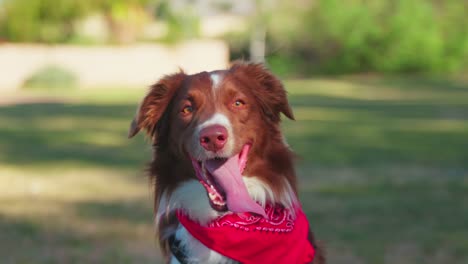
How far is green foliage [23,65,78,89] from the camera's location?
42.3 m

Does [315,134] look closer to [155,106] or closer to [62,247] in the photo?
[62,247]

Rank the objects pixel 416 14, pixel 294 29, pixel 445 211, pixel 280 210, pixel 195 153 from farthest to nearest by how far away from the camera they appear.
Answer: pixel 294 29, pixel 416 14, pixel 445 211, pixel 280 210, pixel 195 153

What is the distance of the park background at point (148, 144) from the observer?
789cm

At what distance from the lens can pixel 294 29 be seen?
61750mm

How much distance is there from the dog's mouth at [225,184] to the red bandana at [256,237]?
5.5 inches

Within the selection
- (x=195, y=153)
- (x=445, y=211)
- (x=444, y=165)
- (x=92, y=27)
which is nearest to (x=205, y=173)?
(x=195, y=153)

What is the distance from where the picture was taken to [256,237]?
464cm

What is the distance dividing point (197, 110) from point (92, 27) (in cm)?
4954

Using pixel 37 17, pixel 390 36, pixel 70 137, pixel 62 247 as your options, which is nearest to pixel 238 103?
pixel 62 247

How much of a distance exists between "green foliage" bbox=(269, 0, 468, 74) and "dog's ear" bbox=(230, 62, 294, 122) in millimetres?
53241

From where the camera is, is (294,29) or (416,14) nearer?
(416,14)

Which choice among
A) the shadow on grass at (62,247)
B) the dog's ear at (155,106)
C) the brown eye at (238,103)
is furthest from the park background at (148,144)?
the brown eye at (238,103)

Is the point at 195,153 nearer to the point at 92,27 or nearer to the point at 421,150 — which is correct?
the point at 421,150

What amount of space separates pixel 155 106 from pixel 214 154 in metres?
0.73
